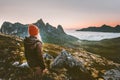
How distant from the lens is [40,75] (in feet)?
58.7

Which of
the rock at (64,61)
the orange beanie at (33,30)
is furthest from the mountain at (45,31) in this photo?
the orange beanie at (33,30)

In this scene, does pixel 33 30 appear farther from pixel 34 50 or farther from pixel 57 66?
pixel 57 66

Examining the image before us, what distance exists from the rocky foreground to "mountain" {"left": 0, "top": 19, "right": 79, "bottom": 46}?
836 mm

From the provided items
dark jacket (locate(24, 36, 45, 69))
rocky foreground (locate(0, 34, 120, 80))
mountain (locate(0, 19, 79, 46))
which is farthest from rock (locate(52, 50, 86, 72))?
dark jacket (locate(24, 36, 45, 69))

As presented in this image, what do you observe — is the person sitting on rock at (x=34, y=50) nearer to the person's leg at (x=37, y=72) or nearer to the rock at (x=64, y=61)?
the person's leg at (x=37, y=72)

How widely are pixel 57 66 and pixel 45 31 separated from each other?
372cm

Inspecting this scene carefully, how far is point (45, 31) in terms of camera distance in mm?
24328

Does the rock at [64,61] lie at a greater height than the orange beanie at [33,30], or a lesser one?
lesser

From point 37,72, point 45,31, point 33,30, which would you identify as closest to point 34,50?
point 33,30

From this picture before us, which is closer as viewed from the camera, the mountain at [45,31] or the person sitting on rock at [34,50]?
the person sitting on rock at [34,50]

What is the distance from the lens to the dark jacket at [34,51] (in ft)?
56.2

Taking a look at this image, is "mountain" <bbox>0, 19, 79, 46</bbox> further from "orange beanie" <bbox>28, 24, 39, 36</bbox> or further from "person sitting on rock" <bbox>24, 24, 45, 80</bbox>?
"orange beanie" <bbox>28, 24, 39, 36</bbox>

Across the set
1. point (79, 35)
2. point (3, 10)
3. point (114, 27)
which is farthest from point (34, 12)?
point (114, 27)

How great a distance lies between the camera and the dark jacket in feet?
56.2
